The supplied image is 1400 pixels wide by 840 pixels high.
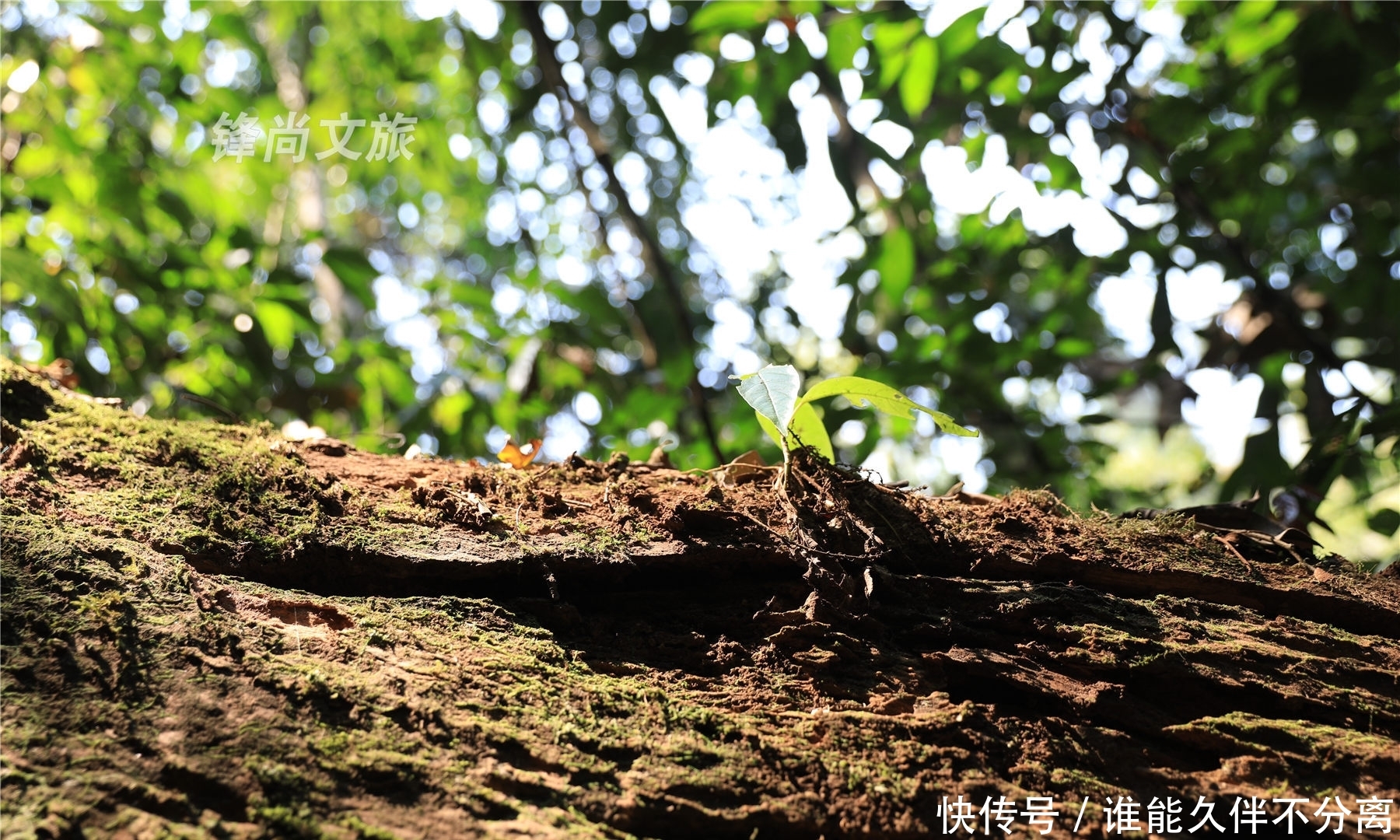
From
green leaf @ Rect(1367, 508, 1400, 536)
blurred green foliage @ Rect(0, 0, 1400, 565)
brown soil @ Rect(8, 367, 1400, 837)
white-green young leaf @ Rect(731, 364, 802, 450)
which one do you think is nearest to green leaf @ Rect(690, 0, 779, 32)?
blurred green foliage @ Rect(0, 0, 1400, 565)

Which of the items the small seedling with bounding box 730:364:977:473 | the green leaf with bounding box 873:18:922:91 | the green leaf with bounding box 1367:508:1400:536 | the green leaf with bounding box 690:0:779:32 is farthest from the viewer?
the green leaf with bounding box 690:0:779:32

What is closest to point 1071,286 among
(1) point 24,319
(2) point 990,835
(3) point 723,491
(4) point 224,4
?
(3) point 723,491

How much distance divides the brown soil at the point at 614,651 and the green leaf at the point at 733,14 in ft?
6.33

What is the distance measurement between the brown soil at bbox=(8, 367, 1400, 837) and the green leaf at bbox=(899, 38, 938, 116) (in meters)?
1.63

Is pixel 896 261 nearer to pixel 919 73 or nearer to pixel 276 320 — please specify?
pixel 919 73

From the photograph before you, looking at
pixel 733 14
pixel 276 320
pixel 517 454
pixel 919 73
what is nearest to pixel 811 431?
pixel 517 454

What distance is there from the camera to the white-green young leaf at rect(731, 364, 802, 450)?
50.5 inches

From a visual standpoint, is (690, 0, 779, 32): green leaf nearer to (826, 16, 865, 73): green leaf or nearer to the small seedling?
(826, 16, 865, 73): green leaf

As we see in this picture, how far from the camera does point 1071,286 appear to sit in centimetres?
404

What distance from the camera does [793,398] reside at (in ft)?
4.27

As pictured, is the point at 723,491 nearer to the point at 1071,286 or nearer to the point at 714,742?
the point at 714,742

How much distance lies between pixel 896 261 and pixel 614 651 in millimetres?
2389

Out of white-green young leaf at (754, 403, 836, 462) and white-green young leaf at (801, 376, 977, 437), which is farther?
white-green young leaf at (754, 403, 836, 462)

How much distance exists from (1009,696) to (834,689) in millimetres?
229
